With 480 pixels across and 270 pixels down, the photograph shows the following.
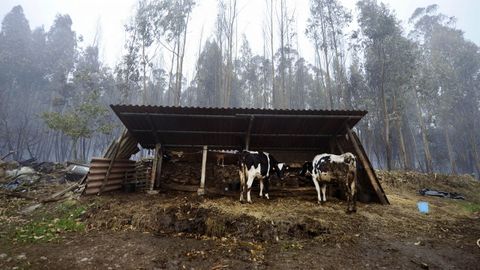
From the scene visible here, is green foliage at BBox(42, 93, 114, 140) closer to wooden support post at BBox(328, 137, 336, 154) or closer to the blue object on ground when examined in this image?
wooden support post at BBox(328, 137, 336, 154)

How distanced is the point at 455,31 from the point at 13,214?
37.5 meters

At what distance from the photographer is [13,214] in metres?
6.58

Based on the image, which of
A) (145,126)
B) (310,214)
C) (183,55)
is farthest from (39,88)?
(310,214)

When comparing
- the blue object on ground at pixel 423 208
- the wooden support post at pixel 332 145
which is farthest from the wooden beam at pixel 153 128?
the blue object on ground at pixel 423 208

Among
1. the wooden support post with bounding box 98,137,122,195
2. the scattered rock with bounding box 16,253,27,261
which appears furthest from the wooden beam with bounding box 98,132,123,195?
the scattered rock with bounding box 16,253,27,261

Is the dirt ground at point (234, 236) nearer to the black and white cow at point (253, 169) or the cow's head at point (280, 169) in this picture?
the black and white cow at point (253, 169)


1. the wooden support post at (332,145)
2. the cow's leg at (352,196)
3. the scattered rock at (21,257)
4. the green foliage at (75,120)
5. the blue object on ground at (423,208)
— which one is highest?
the green foliage at (75,120)

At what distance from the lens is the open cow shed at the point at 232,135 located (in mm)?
7469

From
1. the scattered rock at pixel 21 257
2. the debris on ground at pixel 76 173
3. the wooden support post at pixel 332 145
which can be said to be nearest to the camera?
the scattered rock at pixel 21 257

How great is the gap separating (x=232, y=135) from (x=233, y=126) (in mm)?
612

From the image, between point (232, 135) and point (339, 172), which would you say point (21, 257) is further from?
point (339, 172)

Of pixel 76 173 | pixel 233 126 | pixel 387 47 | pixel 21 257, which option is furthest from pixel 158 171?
pixel 387 47

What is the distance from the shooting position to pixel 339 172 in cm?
711

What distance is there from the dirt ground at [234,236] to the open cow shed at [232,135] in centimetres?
145
